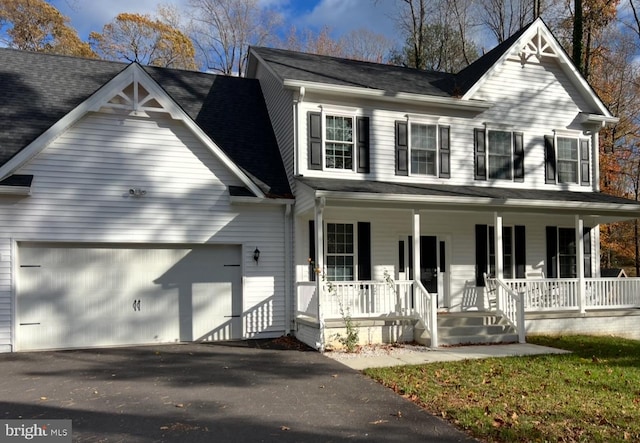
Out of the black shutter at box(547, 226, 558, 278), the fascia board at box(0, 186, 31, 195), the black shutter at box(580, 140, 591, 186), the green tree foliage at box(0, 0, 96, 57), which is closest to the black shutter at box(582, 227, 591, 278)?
the black shutter at box(547, 226, 558, 278)

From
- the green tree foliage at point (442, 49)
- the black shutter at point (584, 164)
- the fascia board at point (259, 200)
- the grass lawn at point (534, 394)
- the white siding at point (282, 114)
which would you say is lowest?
the grass lawn at point (534, 394)

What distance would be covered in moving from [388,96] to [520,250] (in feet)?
18.2

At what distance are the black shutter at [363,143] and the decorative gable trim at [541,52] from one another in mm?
3175

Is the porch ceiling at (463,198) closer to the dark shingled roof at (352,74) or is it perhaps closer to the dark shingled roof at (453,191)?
the dark shingled roof at (453,191)

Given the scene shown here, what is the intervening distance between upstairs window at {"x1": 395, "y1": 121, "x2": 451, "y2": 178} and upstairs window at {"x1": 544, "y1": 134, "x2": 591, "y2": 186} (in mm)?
3233

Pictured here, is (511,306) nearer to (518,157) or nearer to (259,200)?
(518,157)

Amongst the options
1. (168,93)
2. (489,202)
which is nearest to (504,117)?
(489,202)

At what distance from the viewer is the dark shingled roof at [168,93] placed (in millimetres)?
11609

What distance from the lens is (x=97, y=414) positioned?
20.4 ft

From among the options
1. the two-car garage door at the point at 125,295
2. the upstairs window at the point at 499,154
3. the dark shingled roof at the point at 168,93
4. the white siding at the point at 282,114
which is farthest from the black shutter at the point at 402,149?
the two-car garage door at the point at 125,295

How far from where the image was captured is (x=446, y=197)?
11.5 metres

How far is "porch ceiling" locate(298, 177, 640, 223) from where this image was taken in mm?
11055

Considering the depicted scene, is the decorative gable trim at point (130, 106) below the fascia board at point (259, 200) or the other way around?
the other way around

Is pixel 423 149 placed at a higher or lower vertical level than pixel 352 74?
lower
